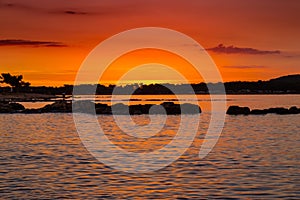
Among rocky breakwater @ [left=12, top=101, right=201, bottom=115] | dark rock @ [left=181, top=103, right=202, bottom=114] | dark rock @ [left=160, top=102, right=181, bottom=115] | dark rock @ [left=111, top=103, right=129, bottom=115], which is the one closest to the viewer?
dark rock @ [left=160, top=102, right=181, bottom=115]

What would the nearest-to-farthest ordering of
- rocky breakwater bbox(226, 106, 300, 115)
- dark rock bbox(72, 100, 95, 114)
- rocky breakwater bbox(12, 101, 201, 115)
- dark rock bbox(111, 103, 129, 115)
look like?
rocky breakwater bbox(226, 106, 300, 115)
dark rock bbox(111, 103, 129, 115)
rocky breakwater bbox(12, 101, 201, 115)
dark rock bbox(72, 100, 95, 114)

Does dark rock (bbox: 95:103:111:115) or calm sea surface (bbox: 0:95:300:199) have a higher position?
dark rock (bbox: 95:103:111:115)

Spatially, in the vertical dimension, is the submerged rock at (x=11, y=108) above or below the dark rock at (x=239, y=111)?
above

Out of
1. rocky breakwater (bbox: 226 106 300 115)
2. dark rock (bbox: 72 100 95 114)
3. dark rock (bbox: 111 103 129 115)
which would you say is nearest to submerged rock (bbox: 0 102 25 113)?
dark rock (bbox: 72 100 95 114)

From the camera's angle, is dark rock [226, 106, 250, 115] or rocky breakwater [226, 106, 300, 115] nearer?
rocky breakwater [226, 106, 300, 115]

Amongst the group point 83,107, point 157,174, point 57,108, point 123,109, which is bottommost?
point 157,174

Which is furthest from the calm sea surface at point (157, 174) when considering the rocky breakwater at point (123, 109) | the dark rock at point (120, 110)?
the rocky breakwater at point (123, 109)

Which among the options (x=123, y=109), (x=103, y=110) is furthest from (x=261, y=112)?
(x=103, y=110)

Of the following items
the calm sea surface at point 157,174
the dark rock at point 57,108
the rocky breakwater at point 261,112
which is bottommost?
the calm sea surface at point 157,174

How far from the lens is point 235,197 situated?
2292 centimetres

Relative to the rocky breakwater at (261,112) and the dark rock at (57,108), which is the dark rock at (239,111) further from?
the dark rock at (57,108)

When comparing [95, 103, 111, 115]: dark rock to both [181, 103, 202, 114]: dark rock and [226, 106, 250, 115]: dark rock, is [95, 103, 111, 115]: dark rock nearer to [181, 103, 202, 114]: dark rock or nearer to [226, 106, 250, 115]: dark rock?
[181, 103, 202, 114]: dark rock

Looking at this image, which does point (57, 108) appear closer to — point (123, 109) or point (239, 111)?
point (123, 109)

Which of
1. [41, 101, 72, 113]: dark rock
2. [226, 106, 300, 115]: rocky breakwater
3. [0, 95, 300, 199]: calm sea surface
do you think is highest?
[41, 101, 72, 113]: dark rock
